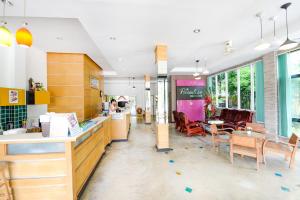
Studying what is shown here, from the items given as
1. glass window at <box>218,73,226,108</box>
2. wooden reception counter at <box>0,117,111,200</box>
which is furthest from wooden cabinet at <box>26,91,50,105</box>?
glass window at <box>218,73,226,108</box>

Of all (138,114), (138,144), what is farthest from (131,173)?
(138,114)

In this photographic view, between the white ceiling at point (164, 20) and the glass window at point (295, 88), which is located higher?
the white ceiling at point (164, 20)

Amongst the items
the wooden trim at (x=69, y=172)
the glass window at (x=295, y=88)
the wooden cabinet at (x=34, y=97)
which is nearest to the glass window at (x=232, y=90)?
the glass window at (x=295, y=88)

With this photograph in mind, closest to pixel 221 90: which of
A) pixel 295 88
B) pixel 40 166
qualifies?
pixel 295 88

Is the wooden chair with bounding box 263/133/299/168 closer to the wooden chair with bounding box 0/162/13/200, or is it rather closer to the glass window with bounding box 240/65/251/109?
the glass window with bounding box 240/65/251/109

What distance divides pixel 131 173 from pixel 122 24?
322 cm

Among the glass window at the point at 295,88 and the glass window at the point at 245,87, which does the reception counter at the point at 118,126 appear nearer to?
the glass window at the point at 245,87

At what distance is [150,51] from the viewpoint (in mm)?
5129

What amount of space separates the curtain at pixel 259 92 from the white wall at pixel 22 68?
799cm

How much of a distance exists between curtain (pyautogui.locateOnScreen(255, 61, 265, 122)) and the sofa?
1.03 ft

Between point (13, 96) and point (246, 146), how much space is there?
5624mm

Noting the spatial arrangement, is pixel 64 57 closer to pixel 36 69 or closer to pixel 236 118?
pixel 36 69

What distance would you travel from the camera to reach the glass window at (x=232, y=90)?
7832mm

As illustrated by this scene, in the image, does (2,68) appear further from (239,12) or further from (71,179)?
(239,12)
